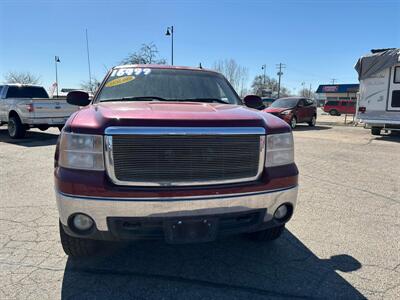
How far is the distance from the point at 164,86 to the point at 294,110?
14529 mm

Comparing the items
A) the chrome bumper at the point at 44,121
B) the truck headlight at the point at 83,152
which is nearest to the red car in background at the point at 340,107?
the chrome bumper at the point at 44,121

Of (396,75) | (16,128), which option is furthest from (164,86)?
(396,75)

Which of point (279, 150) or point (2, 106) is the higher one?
point (2, 106)

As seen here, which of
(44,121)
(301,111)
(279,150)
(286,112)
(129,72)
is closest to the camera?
(279,150)

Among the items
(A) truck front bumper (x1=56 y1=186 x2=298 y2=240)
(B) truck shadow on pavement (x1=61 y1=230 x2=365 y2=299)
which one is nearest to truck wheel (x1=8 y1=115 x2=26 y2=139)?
(B) truck shadow on pavement (x1=61 y1=230 x2=365 y2=299)

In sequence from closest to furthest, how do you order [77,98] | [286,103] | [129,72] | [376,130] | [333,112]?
1. [129,72]
2. [77,98]
3. [376,130]
4. [286,103]
5. [333,112]

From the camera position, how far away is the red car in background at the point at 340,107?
36737 millimetres

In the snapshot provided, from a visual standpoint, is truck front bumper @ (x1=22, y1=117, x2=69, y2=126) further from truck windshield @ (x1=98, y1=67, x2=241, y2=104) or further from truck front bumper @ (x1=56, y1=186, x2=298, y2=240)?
truck front bumper @ (x1=56, y1=186, x2=298, y2=240)

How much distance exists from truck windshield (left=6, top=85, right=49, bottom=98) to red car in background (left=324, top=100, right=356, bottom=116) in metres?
32.2

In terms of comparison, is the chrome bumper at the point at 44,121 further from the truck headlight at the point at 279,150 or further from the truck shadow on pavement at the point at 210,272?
the truck headlight at the point at 279,150

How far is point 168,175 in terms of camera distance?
2.53 m

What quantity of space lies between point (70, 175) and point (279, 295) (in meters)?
1.81

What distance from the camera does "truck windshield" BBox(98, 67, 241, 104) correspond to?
A: 3.90m

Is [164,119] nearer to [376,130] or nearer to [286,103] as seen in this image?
[376,130]
